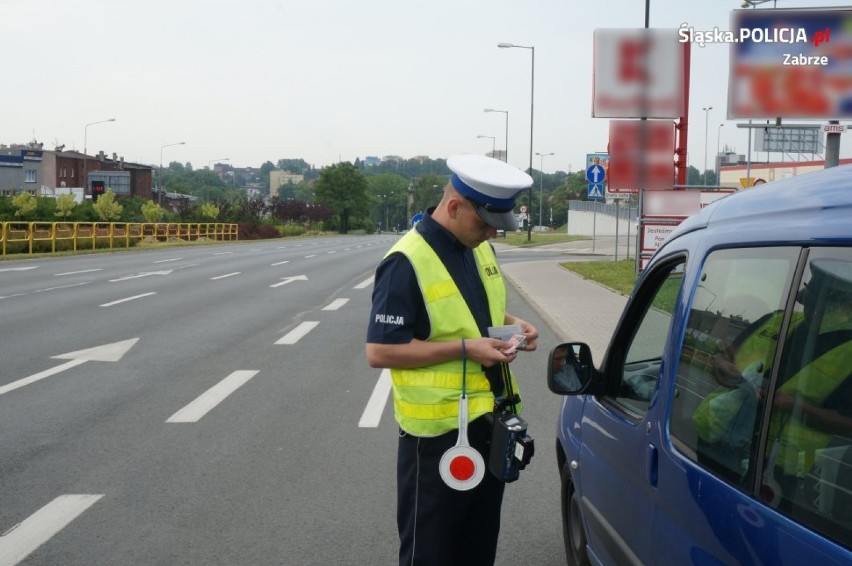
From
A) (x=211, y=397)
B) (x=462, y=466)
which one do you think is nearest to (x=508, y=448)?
(x=462, y=466)

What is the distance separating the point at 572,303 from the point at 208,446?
1209cm

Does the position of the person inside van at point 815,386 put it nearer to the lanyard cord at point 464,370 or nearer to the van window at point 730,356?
the van window at point 730,356

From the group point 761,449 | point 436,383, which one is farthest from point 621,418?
point 761,449

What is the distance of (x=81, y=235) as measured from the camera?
40.9 meters

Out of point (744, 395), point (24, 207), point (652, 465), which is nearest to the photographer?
point (744, 395)

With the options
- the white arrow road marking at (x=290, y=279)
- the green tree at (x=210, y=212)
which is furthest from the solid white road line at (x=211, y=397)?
the green tree at (x=210, y=212)

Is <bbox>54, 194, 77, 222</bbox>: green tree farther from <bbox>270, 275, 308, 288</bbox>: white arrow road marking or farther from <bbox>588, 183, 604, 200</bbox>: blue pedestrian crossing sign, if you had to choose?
<bbox>588, 183, 604, 200</bbox>: blue pedestrian crossing sign

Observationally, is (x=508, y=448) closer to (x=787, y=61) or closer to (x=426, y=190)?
(x=787, y=61)

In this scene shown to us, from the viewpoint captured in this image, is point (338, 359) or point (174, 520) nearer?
point (174, 520)

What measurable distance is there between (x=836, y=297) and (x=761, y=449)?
0.39 m

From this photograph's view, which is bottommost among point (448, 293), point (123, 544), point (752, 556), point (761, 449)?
point (123, 544)

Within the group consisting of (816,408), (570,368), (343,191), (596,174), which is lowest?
(570,368)

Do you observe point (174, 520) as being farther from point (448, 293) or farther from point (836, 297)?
point (836, 297)

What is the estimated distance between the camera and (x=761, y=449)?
2221mm
